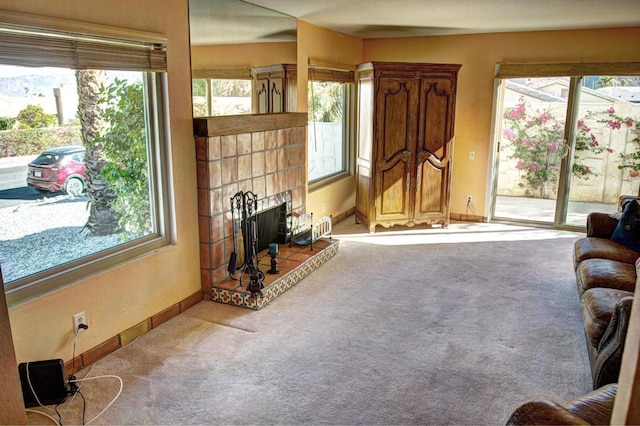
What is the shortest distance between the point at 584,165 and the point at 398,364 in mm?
4402

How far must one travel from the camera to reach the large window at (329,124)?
18.7 ft

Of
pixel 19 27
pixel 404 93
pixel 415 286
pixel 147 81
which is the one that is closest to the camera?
pixel 19 27

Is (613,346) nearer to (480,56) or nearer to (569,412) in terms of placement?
(569,412)

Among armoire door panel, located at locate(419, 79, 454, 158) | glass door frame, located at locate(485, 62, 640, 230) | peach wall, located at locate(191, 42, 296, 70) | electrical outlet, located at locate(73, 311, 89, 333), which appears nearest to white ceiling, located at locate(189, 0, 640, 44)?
peach wall, located at locate(191, 42, 296, 70)

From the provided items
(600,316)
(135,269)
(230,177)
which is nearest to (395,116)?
(230,177)

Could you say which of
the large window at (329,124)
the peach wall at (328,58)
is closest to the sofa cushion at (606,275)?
the peach wall at (328,58)

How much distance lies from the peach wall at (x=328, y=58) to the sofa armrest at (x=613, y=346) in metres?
3.62

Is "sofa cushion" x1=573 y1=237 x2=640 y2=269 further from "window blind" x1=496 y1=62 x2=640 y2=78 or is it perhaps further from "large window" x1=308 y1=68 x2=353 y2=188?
"large window" x1=308 y1=68 x2=353 y2=188

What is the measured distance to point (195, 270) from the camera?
388cm

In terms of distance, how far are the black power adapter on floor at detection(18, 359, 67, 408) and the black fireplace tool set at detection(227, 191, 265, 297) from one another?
1484 mm

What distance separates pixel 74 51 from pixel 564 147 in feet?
18.3

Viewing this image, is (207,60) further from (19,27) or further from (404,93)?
(404,93)

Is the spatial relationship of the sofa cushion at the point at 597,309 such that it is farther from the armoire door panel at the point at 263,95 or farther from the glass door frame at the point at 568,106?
the glass door frame at the point at 568,106

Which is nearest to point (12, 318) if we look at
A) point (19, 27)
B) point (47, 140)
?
point (47, 140)
